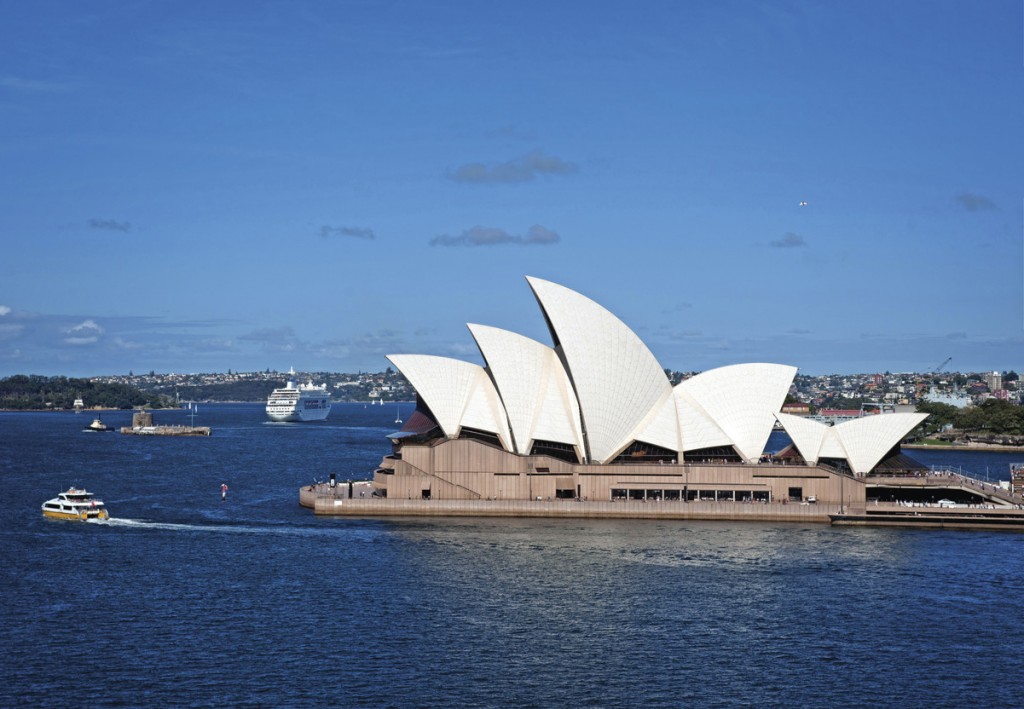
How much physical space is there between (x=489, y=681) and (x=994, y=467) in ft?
282

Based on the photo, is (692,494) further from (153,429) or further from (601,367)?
(153,429)

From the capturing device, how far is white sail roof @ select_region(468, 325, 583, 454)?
6650 cm

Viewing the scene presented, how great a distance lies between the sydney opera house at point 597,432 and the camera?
215 feet

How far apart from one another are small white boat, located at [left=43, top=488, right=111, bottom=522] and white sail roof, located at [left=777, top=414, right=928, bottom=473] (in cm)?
3942

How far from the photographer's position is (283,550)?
5328 cm

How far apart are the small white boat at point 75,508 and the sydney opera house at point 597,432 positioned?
606 inches

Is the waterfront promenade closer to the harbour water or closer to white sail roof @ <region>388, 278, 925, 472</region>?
the harbour water

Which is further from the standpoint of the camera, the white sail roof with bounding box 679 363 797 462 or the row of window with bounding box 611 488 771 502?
the white sail roof with bounding box 679 363 797 462

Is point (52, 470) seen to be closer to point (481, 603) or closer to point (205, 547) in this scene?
point (205, 547)

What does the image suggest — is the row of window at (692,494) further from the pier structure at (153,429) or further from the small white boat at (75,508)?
the pier structure at (153,429)

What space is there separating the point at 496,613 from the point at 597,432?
2663cm

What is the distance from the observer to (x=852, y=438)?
2694 inches

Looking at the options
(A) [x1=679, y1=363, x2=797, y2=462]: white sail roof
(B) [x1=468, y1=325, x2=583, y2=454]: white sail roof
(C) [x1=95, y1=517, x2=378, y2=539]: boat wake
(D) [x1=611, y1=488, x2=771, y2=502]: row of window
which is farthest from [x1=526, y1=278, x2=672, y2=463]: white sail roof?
(C) [x1=95, y1=517, x2=378, y2=539]: boat wake

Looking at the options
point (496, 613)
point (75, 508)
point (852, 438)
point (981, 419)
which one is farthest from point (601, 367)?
point (981, 419)
